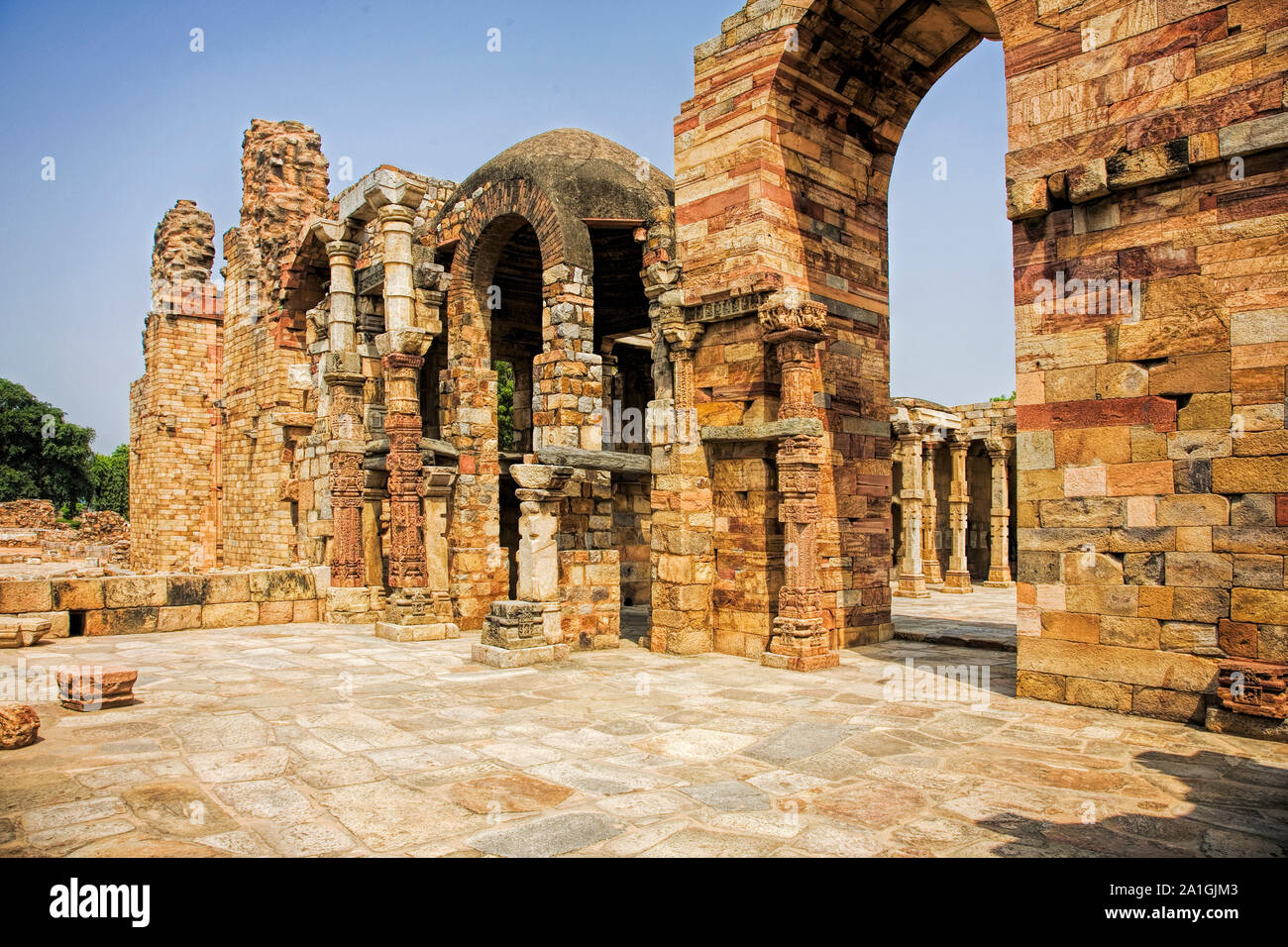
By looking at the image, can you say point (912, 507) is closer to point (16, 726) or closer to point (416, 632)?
point (416, 632)

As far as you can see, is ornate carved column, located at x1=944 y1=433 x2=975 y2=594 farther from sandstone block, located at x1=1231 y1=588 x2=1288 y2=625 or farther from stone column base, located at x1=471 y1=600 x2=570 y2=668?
sandstone block, located at x1=1231 y1=588 x2=1288 y2=625

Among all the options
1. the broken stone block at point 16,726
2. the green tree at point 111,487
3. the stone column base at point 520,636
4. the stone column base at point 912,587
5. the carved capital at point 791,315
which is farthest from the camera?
the green tree at point 111,487

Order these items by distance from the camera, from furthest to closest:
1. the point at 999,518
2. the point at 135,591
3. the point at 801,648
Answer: the point at 999,518, the point at 135,591, the point at 801,648

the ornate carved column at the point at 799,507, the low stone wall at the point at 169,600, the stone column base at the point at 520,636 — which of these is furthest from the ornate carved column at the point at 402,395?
the ornate carved column at the point at 799,507

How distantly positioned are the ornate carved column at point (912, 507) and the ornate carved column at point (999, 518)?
322 cm

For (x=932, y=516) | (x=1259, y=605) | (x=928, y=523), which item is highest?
(x=932, y=516)

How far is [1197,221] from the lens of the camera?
615 centimetres

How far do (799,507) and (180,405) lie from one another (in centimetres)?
2236

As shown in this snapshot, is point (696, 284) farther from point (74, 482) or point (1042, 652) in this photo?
point (74, 482)

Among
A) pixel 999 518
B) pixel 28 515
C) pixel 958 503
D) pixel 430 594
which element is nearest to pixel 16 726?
pixel 430 594

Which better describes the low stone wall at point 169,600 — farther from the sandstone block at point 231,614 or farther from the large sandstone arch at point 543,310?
the large sandstone arch at point 543,310

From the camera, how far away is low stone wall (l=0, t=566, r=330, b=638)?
9.62 m

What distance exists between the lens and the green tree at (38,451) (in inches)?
1822

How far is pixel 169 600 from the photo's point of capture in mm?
10742
